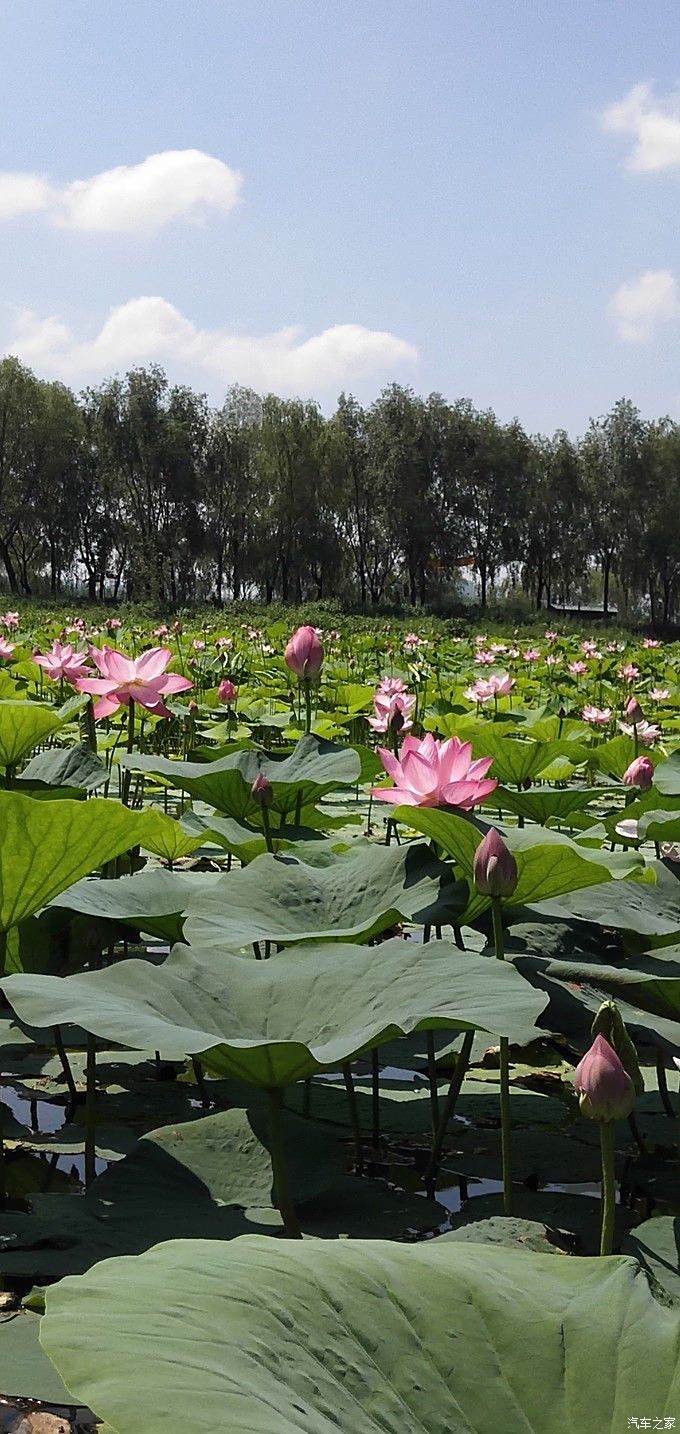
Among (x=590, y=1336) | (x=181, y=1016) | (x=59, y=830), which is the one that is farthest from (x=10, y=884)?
(x=590, y=1336)

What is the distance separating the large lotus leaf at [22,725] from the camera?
268cm

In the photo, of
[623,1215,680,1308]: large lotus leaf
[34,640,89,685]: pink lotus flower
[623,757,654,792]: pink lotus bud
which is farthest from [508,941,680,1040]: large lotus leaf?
[34,640,89,685]: pink lotus flower

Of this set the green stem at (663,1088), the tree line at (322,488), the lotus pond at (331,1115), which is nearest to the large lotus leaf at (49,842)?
the lotus pond at (331,1115)

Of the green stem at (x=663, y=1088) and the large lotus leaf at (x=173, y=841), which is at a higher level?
the large lotus leaf at (x=173, y=841)

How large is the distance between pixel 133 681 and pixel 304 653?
0.83 metres

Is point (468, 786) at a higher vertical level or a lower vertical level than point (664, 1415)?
higher

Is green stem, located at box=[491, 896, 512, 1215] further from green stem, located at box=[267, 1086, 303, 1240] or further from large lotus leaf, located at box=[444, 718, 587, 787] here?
large lotus leaf, located at box=[444, 718, 587, 787]

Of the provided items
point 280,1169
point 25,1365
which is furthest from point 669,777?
point 25,1365

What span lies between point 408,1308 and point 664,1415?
18 cm

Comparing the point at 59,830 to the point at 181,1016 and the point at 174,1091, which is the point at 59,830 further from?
the point at 174,1091

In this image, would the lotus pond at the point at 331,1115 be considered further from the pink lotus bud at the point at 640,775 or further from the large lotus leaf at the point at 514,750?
the large lotus leaf at the point at 514,750

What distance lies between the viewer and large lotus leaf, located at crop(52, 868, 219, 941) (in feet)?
5.74

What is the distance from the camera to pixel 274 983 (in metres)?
1.46

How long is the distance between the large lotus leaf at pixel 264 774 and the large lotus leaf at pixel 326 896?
59cm
